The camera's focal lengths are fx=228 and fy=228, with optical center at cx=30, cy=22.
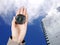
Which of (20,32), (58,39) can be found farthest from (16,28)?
(58,39)

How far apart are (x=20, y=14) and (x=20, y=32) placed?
0.35 metres

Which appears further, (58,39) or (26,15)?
(58,39)

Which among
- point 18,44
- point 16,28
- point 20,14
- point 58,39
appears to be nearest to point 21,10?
point 20,14

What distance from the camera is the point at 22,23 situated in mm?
4383

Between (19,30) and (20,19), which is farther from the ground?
(20,19)

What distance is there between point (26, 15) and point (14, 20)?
267 millimetres

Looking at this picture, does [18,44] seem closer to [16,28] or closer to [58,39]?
[16,28]

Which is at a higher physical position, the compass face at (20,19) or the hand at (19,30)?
the compass face at (20,19)

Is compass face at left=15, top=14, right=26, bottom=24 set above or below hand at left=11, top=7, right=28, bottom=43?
above

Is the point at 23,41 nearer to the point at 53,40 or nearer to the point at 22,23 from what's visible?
the point at 22,23

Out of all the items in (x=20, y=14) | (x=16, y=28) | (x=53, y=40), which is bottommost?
(x=53, y=40)

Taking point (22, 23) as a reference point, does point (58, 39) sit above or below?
below

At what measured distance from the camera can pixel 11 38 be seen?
4586mm

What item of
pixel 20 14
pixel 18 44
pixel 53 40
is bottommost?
pixel 53 40
